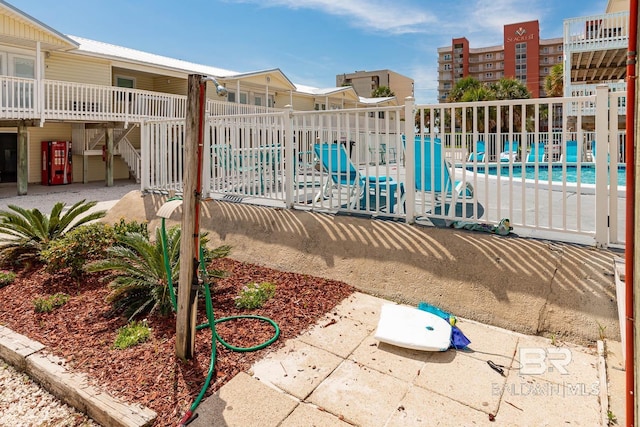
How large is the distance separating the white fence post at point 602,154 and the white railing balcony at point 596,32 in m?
14.0

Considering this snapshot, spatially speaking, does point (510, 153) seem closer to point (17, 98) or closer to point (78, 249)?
point (78, 249)

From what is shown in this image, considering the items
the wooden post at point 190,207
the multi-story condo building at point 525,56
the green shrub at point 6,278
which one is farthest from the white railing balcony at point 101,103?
the multi-story condo building at point 525,56

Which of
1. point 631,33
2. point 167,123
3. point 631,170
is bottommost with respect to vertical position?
point 631,170

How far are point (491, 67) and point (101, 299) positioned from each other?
79.7 meters

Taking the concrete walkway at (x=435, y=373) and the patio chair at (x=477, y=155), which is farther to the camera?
the patio chair at (x=477, y=155)

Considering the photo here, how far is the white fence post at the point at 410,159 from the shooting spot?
3.95 metres

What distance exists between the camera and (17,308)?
353 cm

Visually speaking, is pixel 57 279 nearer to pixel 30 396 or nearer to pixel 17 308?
pixel 17 308

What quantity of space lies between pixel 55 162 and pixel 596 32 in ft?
65.6

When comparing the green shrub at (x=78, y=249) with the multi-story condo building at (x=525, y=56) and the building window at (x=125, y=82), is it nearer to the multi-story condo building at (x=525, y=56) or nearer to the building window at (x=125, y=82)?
the building window at (x=125, y=82)

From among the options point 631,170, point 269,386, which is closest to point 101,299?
point 269,386

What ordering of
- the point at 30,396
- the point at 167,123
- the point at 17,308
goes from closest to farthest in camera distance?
the point at 30,396
the point at 17,308
the point at 167,123

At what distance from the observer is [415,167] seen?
4211mm

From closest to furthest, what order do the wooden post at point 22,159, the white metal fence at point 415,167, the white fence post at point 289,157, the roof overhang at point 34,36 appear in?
1. the white metal fence at point 415,167
2. the white fence post at point 289,157
3. the roof overhang at point 34,36
4. the wooden post at point 22,159
